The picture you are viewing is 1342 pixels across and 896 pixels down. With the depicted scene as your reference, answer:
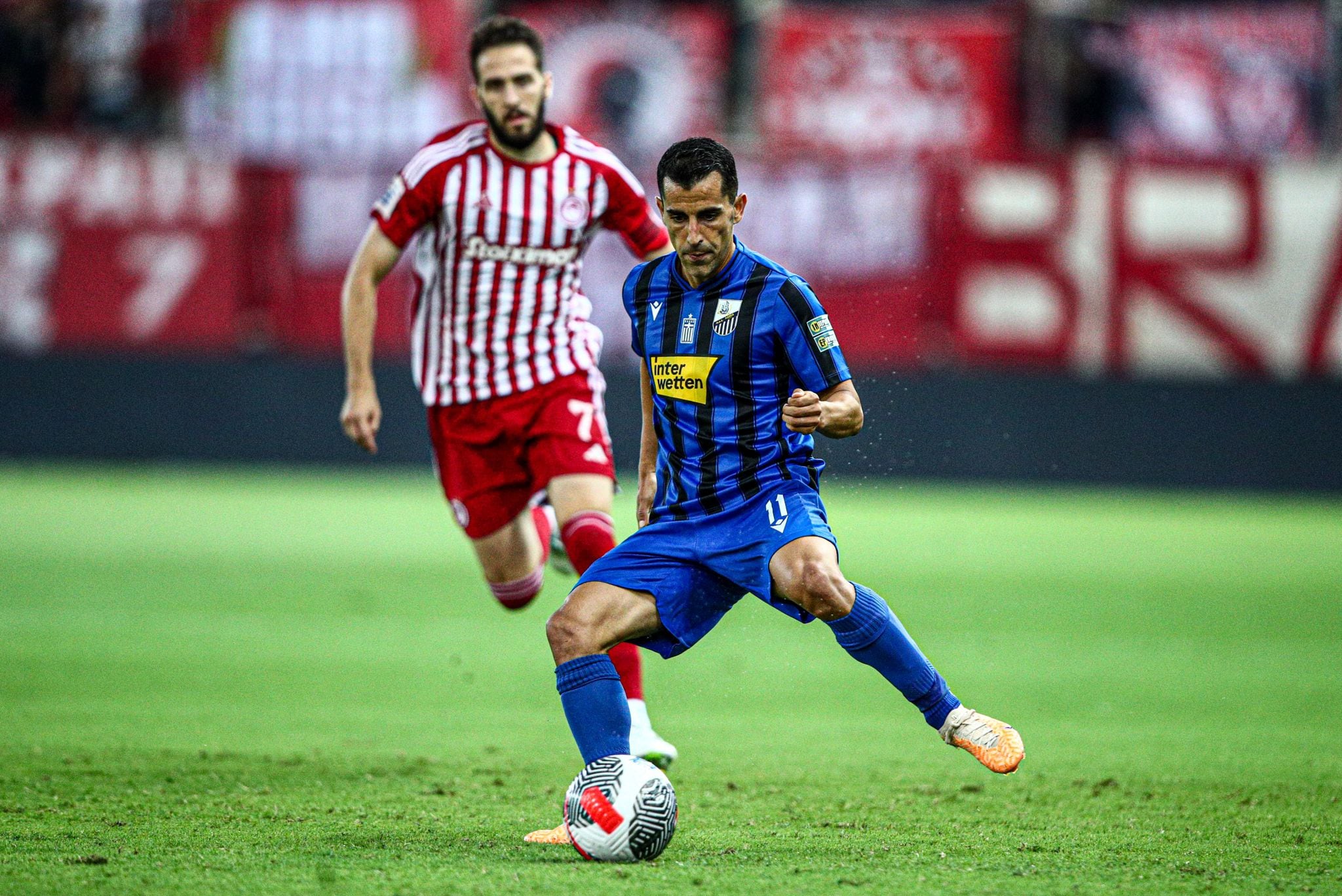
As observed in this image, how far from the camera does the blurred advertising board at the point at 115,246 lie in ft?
50.8

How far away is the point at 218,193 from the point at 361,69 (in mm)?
4164

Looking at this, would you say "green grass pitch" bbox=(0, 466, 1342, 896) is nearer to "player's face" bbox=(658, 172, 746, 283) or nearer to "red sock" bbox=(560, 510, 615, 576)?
"red sock" bbox=(560, 510, 615, 576)

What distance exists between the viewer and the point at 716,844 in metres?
4.12

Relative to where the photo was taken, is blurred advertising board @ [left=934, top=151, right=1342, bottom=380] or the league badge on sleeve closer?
the league badge on sleeve

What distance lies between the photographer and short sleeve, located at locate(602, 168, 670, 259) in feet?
18.9

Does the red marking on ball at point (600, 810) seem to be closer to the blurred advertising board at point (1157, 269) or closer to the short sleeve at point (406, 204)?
the short sleeve at point (406, 204)

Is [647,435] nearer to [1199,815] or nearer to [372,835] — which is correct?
[372,835]

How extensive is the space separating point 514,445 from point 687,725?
1.16 meters

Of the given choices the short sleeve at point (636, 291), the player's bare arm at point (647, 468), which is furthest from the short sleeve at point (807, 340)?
the player's bare arm at point (647, 468)

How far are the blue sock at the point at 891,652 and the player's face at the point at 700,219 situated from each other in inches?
36.3

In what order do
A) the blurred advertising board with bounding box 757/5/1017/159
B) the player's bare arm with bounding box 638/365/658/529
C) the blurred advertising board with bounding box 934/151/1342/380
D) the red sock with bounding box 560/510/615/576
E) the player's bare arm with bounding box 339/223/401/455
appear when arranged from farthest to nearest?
the blurred advertising board with bounding box 757/5/1017/159, the blurred advertising board with bounding box 934/151/1342/380, the player's bare arm with bounding box 339/223/401/455, the red sock with bounding box 560/510/615/576, the player's bare arm with bounding box 638/365/658/529

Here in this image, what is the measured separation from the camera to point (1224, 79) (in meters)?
18.7

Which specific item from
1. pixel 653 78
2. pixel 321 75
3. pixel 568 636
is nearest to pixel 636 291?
pixel 568 636

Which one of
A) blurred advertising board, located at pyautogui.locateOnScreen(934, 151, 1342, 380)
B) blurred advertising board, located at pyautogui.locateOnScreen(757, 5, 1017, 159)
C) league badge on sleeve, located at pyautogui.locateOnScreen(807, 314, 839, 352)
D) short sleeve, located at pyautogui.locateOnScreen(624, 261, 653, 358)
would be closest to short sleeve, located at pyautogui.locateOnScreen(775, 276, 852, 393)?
league badge on sleeve, located at pyautogui.locateOnScreen(807, 314, 839, 352)
